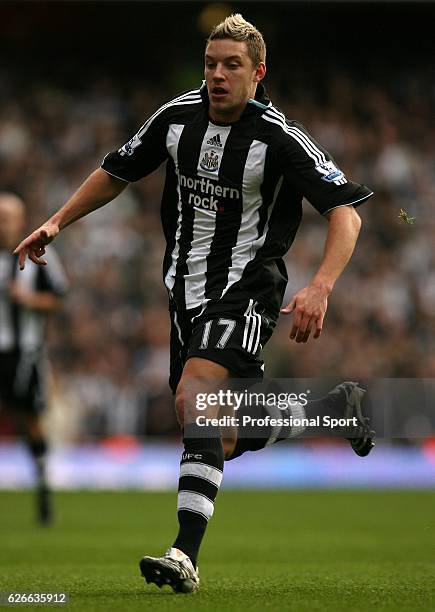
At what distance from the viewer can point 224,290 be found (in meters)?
4.76

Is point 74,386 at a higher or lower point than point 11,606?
higher

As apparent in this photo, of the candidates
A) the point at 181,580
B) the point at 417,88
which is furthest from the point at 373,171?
the point at 181,580

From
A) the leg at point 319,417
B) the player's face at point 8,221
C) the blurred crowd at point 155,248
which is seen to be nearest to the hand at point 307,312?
Answer: the leg at point 319,417

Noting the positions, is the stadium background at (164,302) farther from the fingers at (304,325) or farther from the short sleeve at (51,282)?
the short sleeve at (51,282)

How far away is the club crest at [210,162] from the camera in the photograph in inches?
189

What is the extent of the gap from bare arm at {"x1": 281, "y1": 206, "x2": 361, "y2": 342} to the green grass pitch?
96cm

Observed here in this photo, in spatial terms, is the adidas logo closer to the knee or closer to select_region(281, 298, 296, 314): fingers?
select_region(281, 298, 296, 314): fingers

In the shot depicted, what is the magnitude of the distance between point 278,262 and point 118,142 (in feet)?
46.4

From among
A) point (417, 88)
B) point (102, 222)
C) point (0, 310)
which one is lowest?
point (0, 310)

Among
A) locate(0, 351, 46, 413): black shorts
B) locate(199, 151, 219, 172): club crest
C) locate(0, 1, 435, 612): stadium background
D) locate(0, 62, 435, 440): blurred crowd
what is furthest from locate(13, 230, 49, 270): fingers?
locate(0, 62, 435, 440): blurred crowd

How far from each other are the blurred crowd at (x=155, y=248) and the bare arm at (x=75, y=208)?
9.21 meters

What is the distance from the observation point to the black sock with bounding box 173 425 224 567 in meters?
4.38

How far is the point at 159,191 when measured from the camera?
60.5ft

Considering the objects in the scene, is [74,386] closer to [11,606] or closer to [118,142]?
[118,142]
